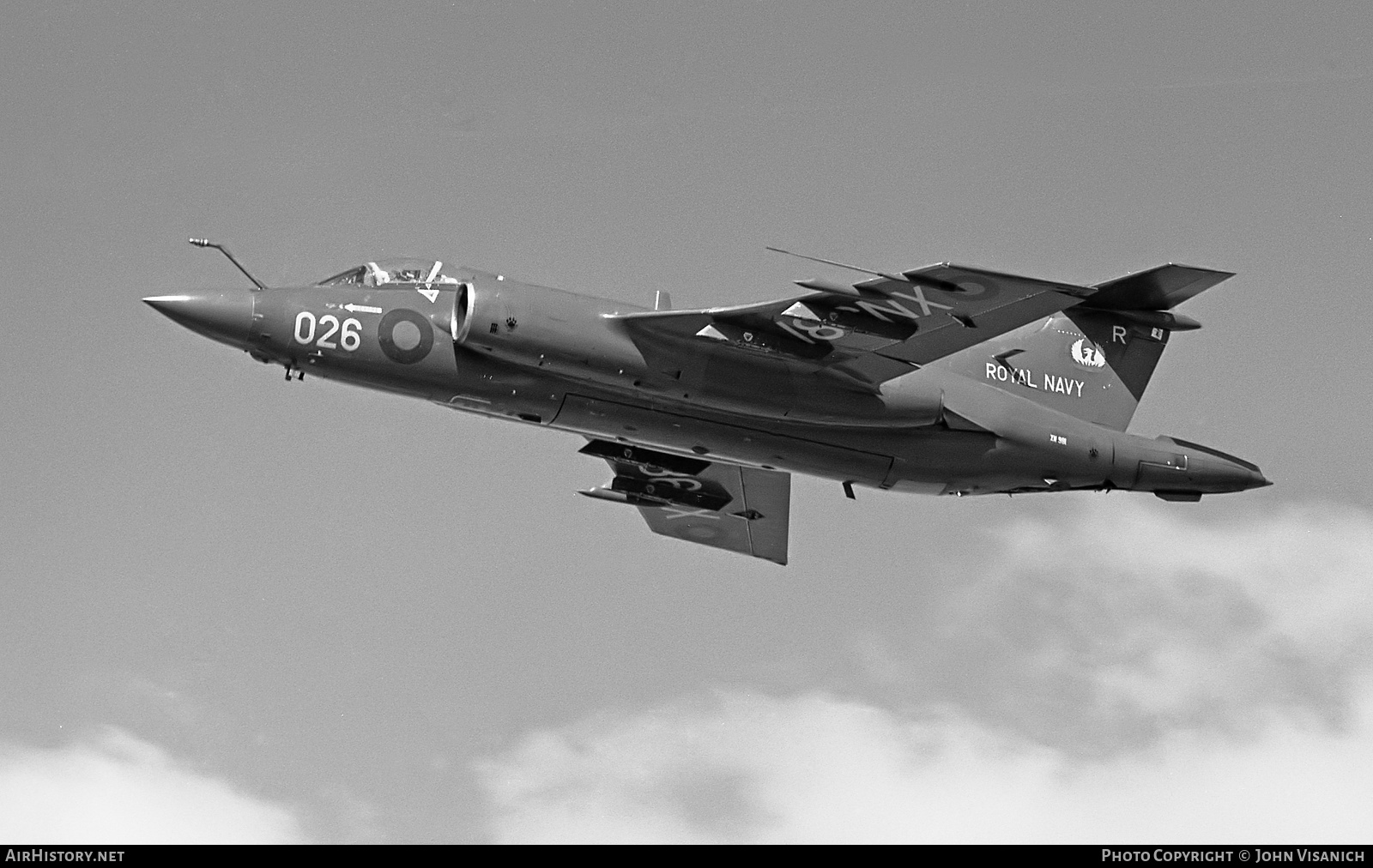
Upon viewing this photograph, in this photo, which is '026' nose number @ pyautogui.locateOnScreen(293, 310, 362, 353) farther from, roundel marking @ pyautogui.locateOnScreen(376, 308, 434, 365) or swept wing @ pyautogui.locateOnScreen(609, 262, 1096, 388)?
swept wing @ pyautogui.locateOnScreen(609, 262, 1096, 388)

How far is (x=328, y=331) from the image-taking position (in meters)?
25.2

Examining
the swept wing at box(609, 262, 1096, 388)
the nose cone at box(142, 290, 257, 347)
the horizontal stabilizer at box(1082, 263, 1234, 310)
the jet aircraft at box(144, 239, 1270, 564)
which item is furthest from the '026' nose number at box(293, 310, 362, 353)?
the horizontal stabilizer at box(1082, 263, 1234, 310)

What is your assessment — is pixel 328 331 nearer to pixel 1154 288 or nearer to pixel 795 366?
pixel 795 366

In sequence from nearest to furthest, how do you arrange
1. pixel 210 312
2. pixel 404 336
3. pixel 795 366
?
pixel 210 312
pixel 404 336
pixel 795 366

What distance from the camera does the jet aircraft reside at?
24.9m

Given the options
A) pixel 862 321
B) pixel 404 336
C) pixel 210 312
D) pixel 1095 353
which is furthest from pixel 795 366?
pixel 210 312

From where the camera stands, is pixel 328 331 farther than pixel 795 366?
No

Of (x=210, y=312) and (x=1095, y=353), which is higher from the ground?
(x=1095, y=353)

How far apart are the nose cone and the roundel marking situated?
1983 millimetres

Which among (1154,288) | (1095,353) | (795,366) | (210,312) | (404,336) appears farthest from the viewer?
(1095,353)

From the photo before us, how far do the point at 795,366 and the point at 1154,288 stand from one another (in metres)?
7.10

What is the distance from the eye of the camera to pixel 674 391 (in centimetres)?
2573
